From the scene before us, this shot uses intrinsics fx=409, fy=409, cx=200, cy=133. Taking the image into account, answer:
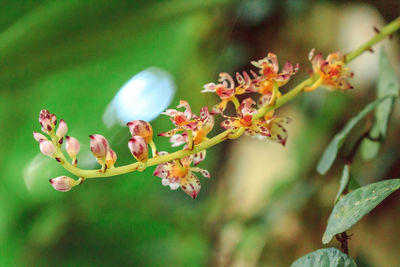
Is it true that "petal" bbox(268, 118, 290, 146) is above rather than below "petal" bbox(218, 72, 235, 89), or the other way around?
below

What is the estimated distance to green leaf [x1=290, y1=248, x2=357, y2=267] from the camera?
0.41m

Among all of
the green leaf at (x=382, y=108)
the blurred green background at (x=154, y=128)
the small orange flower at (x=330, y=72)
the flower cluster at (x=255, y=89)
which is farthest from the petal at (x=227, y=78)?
the blurred green background at (x=154, y=128)

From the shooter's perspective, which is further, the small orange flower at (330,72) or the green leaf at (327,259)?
the small orange flower at (330,72)

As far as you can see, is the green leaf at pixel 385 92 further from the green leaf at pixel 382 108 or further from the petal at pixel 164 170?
the petal at pixel 164 170

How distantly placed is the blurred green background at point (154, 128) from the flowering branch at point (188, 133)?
408 millimetres

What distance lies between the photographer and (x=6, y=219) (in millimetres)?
979

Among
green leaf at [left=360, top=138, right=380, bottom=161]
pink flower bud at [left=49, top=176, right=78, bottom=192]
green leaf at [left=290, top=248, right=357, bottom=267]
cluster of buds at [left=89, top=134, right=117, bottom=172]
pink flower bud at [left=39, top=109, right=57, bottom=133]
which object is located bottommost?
green leaf at [left=290, top=248, right=357, bottom=267]

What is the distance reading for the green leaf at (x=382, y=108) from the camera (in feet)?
1.93

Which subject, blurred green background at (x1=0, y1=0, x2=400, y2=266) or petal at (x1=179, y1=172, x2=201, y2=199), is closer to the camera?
petal at (x1=179, y1=172, x2=201, y2=199)

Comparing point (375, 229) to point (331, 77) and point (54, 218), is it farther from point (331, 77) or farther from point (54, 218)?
point (54, 218)

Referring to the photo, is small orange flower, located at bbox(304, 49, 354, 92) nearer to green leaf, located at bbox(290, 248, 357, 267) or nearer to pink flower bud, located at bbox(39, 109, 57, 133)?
green leaf, located at bbox(290, 248, 357, 267)

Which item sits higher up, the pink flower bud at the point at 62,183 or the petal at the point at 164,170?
the pink flower bud at the point at 62,183

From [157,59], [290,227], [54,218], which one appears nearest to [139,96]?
[157,59]

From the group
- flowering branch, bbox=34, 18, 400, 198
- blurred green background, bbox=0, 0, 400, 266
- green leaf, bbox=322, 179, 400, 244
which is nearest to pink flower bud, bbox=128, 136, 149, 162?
flowering branch, bbox=34, 18, 400, 198
